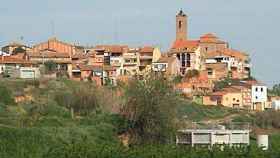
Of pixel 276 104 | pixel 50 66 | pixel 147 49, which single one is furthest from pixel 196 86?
pixel 50 66

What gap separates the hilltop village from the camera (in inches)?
2261

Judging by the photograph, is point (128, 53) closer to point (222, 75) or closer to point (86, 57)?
point (86, 57)

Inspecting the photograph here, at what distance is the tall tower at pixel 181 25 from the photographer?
75.1 m

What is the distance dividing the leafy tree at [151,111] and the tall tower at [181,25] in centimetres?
3456

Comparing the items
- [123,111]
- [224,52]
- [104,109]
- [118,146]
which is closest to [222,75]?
[224,52]

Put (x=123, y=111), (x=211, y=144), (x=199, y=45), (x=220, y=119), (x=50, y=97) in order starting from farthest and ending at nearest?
(x=199, y=45)
(x=220, y=119)
(x=50, y=97)
(x=123, y=111)
(x=211, y=144)

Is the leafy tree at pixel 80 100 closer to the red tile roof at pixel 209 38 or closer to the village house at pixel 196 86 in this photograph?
the village house at pixel 196 86

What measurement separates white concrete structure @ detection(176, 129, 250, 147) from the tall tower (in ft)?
122

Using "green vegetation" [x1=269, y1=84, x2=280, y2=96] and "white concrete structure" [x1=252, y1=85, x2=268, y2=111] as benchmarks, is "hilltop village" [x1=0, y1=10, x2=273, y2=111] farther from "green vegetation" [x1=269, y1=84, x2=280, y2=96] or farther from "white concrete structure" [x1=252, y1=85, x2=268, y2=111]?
"green vegetation" [x1=269, y1=84, x2=280, y2=96]

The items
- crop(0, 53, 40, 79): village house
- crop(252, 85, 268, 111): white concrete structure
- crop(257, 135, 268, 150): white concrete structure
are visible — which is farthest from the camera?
crop(252, 85, 268, 111): white concrete structure

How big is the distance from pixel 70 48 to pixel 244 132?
29.9m

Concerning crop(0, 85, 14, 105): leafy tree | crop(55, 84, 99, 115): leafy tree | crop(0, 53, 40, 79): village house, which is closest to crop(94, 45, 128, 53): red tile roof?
crop(0, 53, 40, 79): village house

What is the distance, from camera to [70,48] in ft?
216

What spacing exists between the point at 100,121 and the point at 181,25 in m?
37.6
